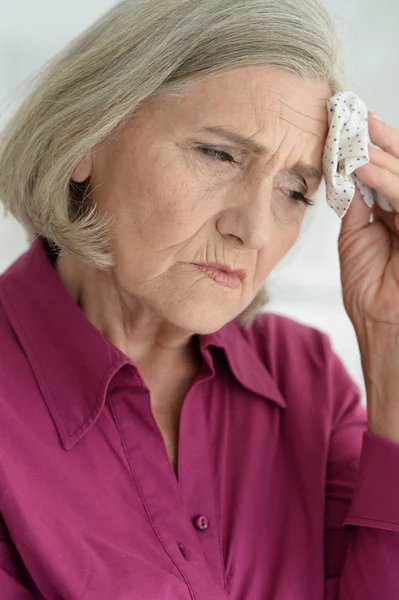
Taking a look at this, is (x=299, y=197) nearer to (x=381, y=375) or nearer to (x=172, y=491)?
(x=381, y=375)

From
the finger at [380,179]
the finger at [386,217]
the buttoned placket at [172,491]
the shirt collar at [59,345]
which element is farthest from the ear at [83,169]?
the finger at [386,217]

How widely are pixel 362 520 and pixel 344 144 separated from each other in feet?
2.27

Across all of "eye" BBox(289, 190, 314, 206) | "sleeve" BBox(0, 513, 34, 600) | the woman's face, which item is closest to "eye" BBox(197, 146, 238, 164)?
the woman's face

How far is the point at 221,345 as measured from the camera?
1473 millimetres

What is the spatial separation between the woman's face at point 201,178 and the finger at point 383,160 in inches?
4.9

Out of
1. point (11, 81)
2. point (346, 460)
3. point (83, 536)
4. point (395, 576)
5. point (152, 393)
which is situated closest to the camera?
point (83, 536)

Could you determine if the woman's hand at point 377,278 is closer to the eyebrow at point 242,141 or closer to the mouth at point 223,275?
the eyebrow at point 242,141

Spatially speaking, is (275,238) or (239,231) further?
(275,238)

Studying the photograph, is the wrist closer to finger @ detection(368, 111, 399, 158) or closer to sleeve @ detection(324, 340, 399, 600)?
sleeve @ detection(324, 340, 399, 600)

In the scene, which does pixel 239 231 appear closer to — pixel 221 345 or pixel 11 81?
pixel 221 345

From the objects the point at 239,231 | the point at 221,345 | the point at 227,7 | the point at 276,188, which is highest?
the point at 227,7

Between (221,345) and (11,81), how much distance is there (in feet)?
3.47

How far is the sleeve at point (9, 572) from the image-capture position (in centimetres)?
112

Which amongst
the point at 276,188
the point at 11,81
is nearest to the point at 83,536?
the point at 276,188
